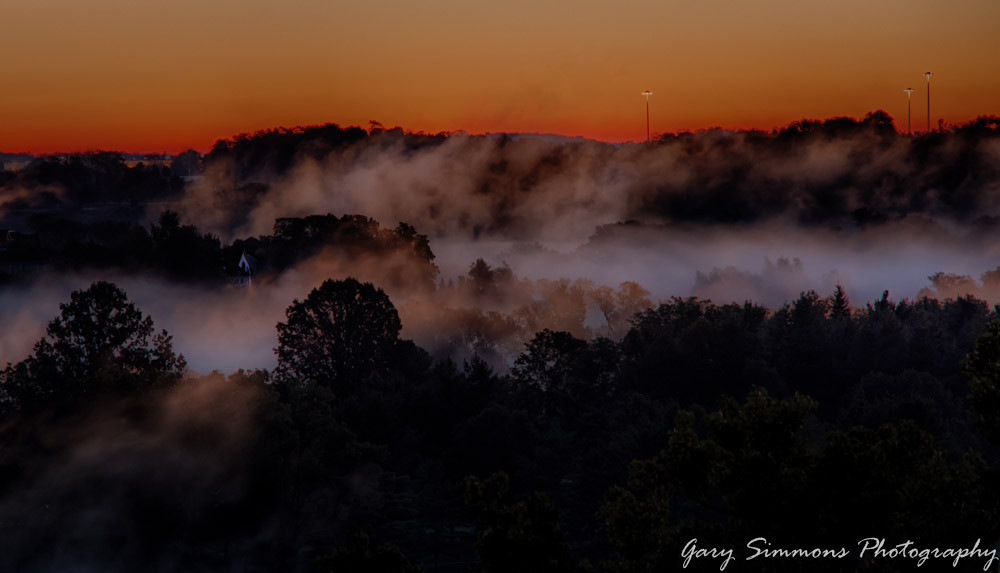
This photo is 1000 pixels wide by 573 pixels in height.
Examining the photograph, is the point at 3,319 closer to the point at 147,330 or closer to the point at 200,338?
the point at 200,338

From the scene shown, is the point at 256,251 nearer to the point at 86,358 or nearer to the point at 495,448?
the point at 86,358

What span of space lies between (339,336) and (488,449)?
2443 cm

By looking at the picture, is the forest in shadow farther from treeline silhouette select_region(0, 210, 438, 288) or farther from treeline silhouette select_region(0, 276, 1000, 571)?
treeline silhouette select_region(0, 210, 438, 288)

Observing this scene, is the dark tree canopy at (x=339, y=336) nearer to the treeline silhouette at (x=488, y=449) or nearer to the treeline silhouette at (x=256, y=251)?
the treeline silhouette at (x=488, y=449)

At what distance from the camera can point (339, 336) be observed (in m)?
81.4

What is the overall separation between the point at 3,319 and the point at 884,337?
367 feet

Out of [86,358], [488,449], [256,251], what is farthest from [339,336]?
[256,251]

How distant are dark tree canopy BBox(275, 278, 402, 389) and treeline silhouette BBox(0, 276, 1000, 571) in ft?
0.58

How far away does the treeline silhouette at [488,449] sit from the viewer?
74.3ft

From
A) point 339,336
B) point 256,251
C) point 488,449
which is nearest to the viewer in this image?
point 488,449

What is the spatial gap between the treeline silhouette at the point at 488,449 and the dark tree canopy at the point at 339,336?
0.18 metres

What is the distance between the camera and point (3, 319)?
14438cm

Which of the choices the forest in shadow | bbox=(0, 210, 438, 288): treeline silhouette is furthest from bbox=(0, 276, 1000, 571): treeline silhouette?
bbox=(0, 210, 438, 288): treeline silhouette

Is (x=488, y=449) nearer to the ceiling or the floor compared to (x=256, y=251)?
nearer to the floor
